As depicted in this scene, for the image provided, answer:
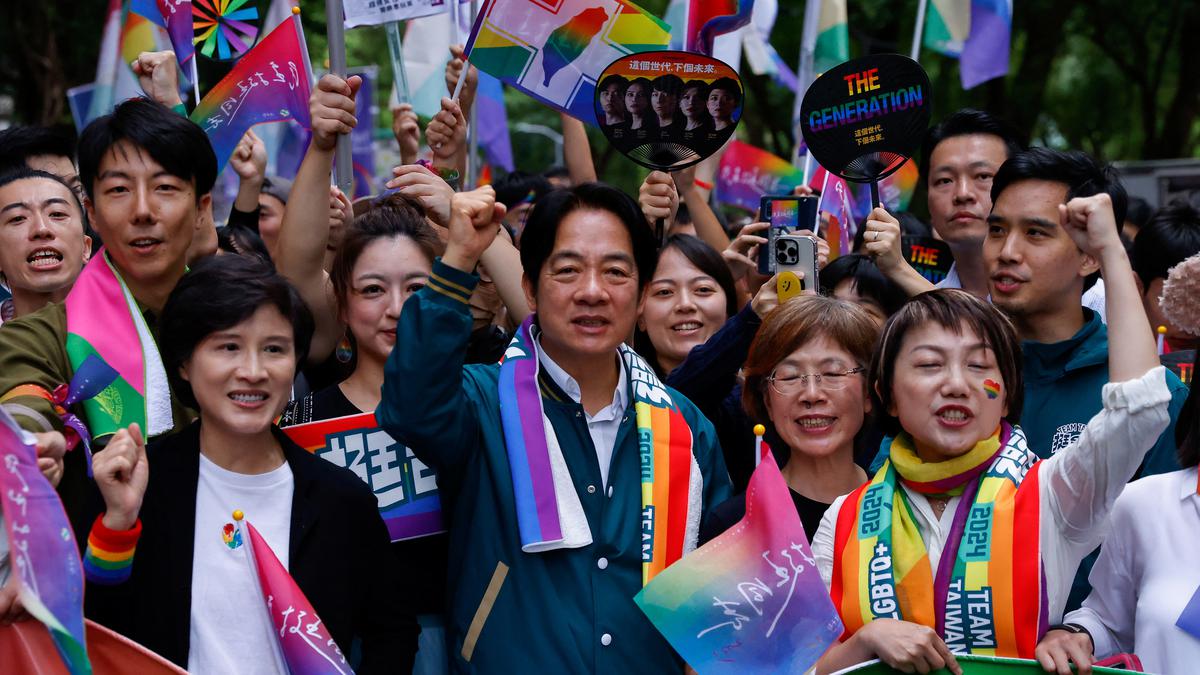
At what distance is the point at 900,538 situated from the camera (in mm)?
3213

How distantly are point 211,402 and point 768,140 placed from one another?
18.8 metres

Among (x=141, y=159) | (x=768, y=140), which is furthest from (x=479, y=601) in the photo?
(x=768, y=140)

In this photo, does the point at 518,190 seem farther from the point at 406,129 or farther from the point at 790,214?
the point at 790,214

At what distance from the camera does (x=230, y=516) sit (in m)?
3.24

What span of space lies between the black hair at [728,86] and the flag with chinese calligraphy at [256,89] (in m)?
1.55

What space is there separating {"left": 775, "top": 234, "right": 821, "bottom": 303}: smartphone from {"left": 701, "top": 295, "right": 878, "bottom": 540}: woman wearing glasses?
25cm

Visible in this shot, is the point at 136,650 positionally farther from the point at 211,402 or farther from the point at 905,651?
the point at 905,651

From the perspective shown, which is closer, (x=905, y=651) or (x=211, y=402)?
(x=905, y=651)

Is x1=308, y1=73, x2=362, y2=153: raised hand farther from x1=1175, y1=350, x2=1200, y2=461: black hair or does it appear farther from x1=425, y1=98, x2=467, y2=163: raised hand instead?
x1=1175, y1=350, x2=1200, y2=461: black hair

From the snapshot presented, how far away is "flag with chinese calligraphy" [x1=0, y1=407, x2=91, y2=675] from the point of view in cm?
250

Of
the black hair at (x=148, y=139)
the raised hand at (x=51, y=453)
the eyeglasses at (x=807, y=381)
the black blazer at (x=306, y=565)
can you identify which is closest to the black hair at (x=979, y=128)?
the eyeglasses at (x=807, y=381)

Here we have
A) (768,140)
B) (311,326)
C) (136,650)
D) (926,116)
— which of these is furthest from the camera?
(768,140)

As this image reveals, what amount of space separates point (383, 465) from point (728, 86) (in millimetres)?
1542

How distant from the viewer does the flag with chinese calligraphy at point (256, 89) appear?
192 inches
